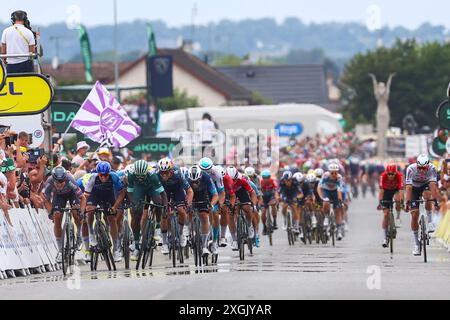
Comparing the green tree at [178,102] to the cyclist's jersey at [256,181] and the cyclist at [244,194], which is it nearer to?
the cyclist's jersey at [256,181]

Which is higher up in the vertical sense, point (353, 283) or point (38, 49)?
point (38, 49)

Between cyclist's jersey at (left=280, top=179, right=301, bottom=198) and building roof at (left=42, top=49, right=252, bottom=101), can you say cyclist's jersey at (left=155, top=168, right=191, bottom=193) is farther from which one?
building roof at (left=42, top=49, right=252, bottom=101)

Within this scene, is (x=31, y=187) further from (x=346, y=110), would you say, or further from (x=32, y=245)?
(x=346, y=110)

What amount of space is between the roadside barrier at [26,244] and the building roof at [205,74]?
89.6 m

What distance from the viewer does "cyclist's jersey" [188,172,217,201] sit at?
25344 millimetres

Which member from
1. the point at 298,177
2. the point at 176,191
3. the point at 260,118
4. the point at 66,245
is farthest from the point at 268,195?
the point at 260,118

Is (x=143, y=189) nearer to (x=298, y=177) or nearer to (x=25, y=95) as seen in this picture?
(x=25, y=95)

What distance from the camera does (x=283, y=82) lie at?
6521 inches

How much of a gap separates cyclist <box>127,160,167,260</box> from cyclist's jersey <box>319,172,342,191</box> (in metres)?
11.2

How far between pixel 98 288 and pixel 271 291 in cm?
234

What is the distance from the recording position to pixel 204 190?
25422 millimetres

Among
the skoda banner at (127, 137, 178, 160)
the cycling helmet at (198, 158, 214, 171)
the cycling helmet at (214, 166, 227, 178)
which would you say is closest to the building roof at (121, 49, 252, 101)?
the skoda banner at (127, 137, 178, 160)

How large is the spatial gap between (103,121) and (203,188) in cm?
712
